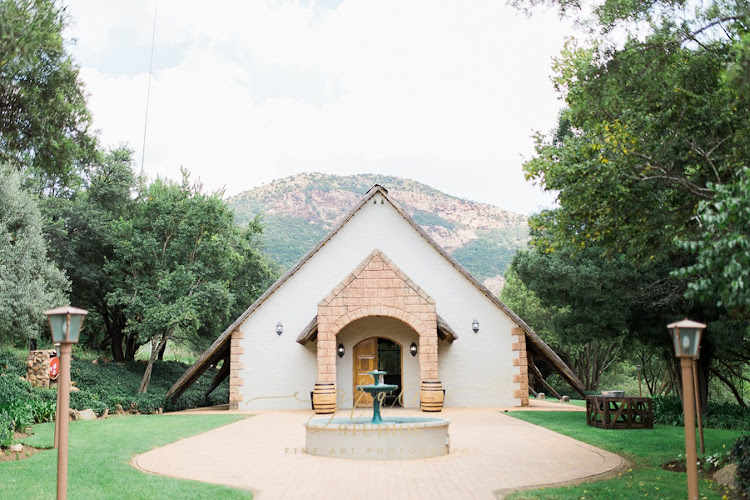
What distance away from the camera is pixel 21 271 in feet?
66.0

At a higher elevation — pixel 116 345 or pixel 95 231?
pixel 95 231

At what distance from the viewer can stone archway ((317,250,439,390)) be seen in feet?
58.0

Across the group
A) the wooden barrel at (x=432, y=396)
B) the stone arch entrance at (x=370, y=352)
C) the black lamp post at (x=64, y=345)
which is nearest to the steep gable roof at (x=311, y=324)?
the stone arch entrance at (x=370, y=352)

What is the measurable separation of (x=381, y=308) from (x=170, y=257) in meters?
10.3

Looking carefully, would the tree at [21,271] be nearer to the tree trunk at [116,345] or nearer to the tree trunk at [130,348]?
the tree trunk at [116,345]

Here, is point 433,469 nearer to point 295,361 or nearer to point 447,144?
point 295,361

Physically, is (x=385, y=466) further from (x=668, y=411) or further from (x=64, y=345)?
(x=668, y=411)

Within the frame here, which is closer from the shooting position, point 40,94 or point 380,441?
point 380,441

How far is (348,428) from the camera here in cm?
1007

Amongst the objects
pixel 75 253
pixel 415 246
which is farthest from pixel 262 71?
pixel 415 246

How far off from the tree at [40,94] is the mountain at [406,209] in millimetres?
60266

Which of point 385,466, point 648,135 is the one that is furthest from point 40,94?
point 648,135

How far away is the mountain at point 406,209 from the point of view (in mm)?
79938

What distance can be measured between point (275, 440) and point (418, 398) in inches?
330
